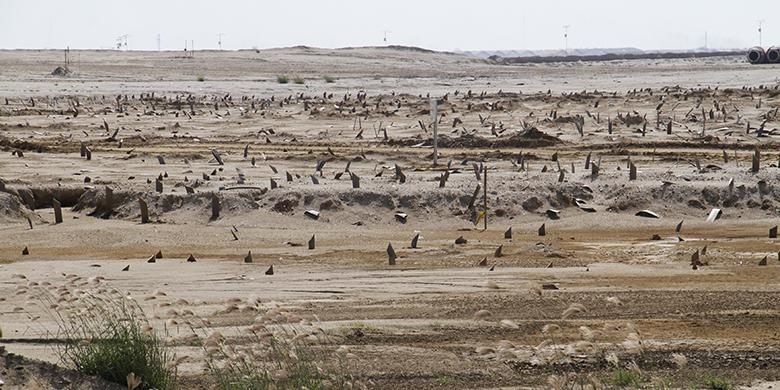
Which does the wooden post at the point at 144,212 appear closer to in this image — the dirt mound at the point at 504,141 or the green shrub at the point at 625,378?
the dirt mound at the point at 504,141

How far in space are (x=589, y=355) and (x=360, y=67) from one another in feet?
204

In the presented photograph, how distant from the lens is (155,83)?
47000 mm

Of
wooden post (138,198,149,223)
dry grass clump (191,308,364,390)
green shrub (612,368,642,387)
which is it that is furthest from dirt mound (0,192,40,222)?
green shrub (612,368,642,387)

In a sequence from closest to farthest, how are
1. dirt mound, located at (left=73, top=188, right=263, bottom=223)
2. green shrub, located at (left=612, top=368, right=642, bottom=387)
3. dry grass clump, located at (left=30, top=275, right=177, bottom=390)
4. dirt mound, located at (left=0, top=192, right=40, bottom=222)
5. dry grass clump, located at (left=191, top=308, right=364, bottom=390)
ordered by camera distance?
dry grass clump, located at (left=191, top=308, right=364, bottom=390), dry grass clump, located at (left=30, top=275, right=177, bottom=390), green shrub, located at (left=612, top=368, right=642, bottom=387), dirt mound, located at (left=0, top=192, right=40, bottom=222), dirt mound, located at (left=73, top=188, right=263, bottom=223)

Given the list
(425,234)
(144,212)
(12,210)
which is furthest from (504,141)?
(12,210)

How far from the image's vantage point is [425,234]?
48.5 ft

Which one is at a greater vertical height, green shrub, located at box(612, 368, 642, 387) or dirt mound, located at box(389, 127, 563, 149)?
dirt mound, located at box(389, 127, 563, 149)

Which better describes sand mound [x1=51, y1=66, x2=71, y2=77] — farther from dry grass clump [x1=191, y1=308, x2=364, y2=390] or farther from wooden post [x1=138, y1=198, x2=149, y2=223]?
dry grass clump [x1=191, y1=308, x2=364, y2=390]

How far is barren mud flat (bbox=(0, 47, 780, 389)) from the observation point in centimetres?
896

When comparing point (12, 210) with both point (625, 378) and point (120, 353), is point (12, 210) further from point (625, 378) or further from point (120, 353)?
point (625, 378)

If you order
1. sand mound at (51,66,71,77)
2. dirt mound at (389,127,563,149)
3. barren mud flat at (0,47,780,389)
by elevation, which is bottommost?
barren mud flat at (0,47,780,389)

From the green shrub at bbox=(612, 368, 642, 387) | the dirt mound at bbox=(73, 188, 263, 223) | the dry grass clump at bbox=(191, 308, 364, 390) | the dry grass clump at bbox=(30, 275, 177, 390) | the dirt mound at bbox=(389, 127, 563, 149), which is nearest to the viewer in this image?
the dry grass clump at bbox=(191, 308, 364, 390)

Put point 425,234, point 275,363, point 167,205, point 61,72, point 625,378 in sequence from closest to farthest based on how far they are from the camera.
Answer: point 275,363 → point 625,378 → point 425,234 → point 167,205 → point 61,72

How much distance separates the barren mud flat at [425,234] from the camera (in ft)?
29.4
